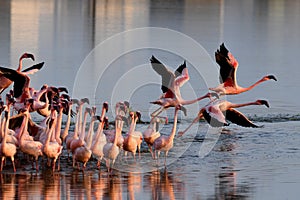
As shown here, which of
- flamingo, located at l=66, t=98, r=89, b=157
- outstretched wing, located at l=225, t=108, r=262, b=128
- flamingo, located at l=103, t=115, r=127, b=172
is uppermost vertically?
outstretched wing, located at l=225, t=108, r=262, b=128

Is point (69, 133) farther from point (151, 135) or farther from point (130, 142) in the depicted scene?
point (151, 135)

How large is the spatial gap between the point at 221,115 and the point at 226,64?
158 centimetres

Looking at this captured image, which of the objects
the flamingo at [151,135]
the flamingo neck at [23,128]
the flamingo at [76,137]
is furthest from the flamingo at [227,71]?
the flamingo neck at [23,128]

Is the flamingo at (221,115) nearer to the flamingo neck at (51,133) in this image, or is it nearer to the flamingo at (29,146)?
the flamingo neck at (51,133)

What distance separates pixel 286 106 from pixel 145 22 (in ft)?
73.9

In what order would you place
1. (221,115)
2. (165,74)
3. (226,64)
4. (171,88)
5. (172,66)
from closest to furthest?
1. (221,115)
2. (171,88)
3. (165,74)
4. (226,64)
5. (172,66)

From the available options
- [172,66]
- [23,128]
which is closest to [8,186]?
[23,128]

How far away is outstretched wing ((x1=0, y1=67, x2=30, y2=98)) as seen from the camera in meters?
17.1

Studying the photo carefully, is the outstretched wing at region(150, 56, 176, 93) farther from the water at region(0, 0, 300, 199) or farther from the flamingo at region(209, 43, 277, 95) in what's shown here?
the flamingo at region(209, 43, 277, 95)

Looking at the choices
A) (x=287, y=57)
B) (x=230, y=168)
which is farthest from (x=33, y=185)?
(x=287, y=57)

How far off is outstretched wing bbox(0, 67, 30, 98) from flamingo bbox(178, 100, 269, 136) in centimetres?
288

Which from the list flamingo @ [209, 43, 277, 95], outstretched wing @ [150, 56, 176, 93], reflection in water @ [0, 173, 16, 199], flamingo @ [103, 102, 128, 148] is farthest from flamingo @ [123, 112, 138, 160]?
flamingo @ [209, 43, 277, 95]

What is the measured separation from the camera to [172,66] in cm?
2806

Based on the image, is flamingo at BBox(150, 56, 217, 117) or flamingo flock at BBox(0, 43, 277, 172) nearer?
flamingo flock at BBox(0, 43, 277, 172)
